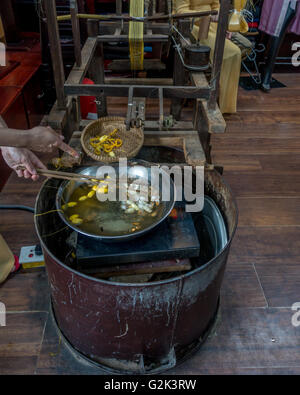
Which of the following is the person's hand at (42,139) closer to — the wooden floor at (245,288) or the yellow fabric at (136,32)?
the wooden floor at (245,288)

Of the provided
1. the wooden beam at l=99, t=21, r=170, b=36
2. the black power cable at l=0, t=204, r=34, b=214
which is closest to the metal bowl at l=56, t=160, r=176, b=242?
the black power cable at l=0, t=204, r=34, b=214

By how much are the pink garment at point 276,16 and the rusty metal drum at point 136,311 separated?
10.8 feet

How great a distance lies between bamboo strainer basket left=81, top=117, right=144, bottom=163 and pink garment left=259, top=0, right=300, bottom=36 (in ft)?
10.5

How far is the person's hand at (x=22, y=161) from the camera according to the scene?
1678 millimetres

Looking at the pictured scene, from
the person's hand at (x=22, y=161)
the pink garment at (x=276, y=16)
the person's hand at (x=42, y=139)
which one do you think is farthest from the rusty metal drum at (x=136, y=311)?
the pink garment at (x=276, y=16)

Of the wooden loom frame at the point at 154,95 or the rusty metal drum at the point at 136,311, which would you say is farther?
the wooden loom frame at the point at 154,95

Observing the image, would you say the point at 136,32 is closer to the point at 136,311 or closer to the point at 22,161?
the point at 22,161

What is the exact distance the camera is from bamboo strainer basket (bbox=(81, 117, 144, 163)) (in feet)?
5.82

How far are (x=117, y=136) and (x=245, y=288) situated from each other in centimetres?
119

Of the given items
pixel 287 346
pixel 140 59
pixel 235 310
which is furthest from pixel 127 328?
pixel 140 59

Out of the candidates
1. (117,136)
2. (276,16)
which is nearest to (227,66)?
(276,16)

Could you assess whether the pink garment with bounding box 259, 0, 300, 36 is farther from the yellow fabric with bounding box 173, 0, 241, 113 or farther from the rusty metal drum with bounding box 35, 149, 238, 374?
the rusty metal drum with bounding box 35, 149, 238, 374

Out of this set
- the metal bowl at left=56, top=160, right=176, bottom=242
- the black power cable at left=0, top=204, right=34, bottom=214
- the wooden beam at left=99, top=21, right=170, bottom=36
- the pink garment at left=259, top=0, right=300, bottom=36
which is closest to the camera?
the metal bowl at left=56, top=160, right=176, bottom=242

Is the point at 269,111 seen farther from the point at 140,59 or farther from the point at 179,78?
the point at 140,59
